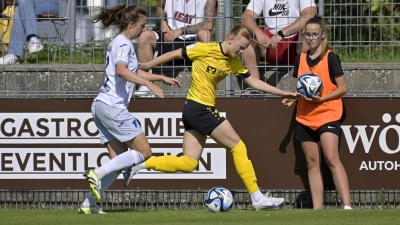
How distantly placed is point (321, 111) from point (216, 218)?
6.80 feet

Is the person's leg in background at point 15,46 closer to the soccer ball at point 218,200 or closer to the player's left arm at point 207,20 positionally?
the player's left arm at point 207,20

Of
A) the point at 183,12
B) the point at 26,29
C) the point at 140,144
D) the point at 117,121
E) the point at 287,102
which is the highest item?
the point at 183,12

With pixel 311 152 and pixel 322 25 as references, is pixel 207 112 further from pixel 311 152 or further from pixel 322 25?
pixel 322 25

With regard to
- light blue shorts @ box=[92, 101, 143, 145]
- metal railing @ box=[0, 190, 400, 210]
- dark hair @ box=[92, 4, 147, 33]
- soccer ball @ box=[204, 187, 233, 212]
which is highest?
dark hair @ box=[92, 4, 147, 33]

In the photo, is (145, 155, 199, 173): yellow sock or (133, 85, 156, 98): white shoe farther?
(133, 85, 156, 98): white shoe

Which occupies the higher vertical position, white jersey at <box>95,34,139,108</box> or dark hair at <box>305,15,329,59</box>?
dark hair at <box>305,15,329,59</box>

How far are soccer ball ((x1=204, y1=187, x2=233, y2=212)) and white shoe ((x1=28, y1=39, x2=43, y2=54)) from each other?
3.33 m

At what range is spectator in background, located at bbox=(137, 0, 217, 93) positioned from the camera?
36.4 ft

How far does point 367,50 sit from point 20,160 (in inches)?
180

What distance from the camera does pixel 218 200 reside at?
31.1ft

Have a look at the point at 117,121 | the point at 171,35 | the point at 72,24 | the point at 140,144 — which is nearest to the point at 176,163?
the point at 140,144

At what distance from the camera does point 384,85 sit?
36.7 ft

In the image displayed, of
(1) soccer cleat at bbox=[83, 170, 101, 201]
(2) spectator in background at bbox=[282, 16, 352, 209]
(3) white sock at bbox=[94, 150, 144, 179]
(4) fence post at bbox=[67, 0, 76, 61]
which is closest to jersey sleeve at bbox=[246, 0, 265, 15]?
(2) spectator in background at bbox=[282, 16, 352, 209]

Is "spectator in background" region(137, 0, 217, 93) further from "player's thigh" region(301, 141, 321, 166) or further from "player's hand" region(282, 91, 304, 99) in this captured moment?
"player's thigh" region(301, 141, 321, 166)
